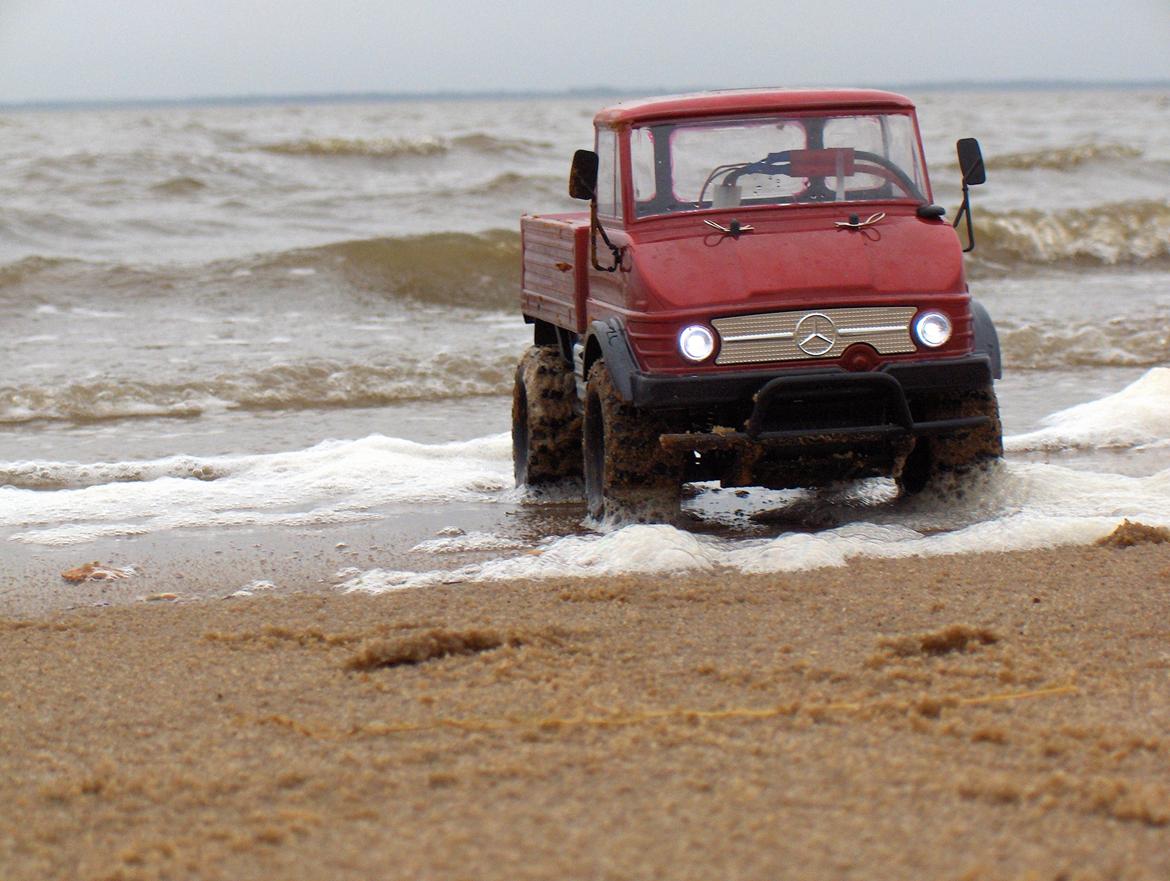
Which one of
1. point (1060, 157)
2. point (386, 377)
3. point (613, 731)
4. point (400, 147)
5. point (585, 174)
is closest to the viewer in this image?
point (613, 731)

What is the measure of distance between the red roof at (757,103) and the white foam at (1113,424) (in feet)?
8.98

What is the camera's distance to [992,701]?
386 cm

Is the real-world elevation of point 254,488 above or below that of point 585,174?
below

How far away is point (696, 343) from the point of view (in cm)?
602

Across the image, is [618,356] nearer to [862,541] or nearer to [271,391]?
[862,541]

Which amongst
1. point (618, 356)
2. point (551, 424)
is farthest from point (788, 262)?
point (551, 424)

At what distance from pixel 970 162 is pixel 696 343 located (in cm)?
158

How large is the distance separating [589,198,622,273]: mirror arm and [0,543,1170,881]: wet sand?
5.20 feet

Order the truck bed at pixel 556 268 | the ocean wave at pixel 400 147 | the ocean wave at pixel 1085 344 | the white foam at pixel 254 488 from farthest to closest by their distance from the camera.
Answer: the ocean wave at pixel 400 147
the ocean wave at pixel 1085 344
the white foam at pixel 254 488
the truck bed at pixel 556 268

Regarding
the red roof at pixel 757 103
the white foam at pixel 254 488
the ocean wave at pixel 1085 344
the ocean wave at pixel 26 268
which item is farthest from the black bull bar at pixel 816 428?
the ocean wave at pixel 26 268

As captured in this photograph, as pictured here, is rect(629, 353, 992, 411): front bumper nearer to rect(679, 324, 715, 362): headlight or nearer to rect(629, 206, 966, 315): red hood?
rect(679, 324, 715, 362): headlight

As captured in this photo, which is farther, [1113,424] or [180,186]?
[180,186]

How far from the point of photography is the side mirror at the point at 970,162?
655 cm

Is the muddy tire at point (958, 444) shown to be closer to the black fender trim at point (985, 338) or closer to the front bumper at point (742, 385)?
the black fender trim at point (985, 338)
